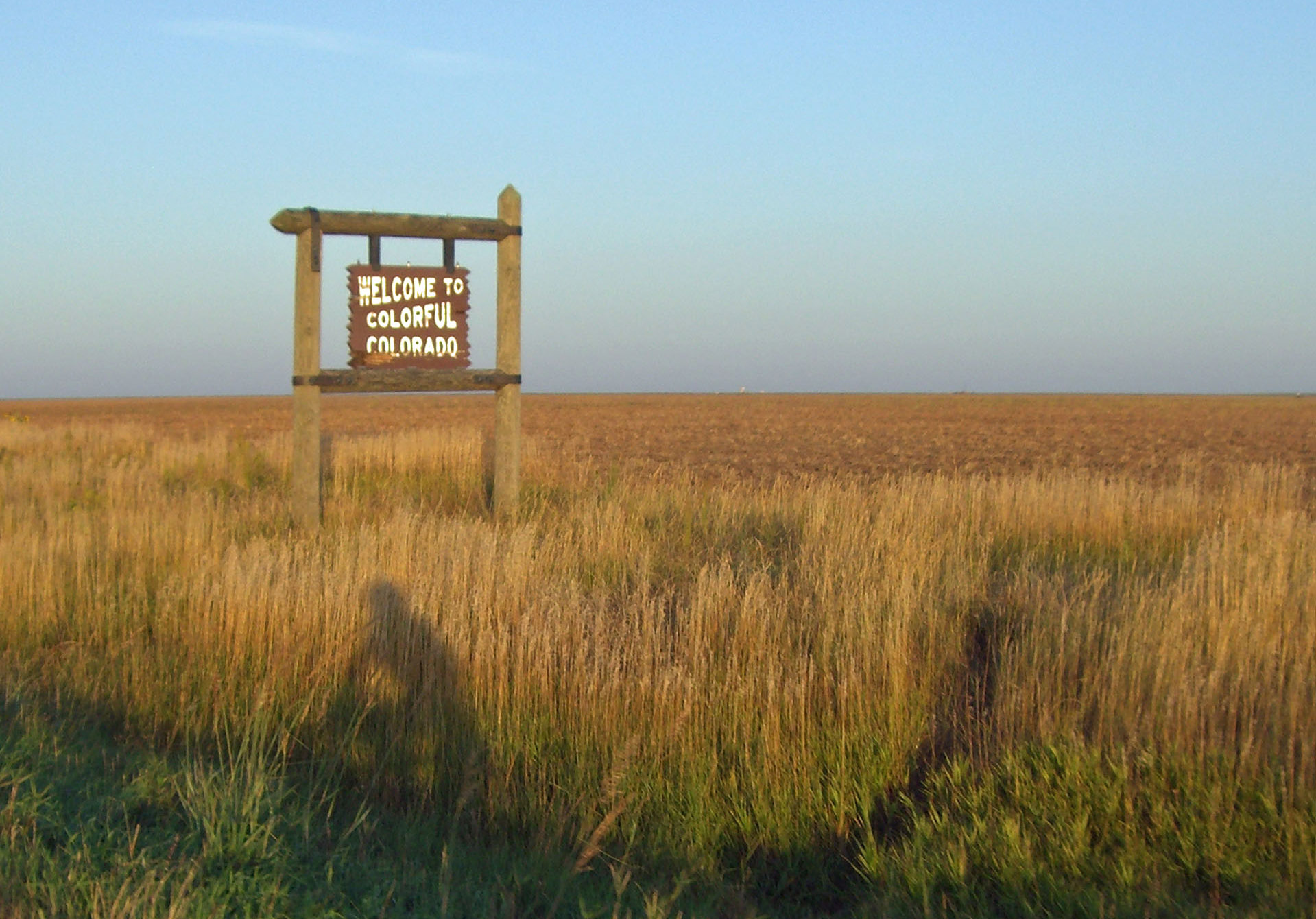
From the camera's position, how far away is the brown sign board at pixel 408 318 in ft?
29.3

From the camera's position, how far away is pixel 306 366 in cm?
873

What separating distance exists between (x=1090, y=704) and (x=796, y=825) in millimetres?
1426

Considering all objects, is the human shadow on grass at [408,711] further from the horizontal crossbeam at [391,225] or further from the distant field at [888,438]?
the distant field at [888,438]

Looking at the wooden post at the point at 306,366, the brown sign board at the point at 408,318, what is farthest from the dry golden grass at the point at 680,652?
the brown sign board at the point at 408,318

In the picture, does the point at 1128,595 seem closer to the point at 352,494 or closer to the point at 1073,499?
the point at 1073,499

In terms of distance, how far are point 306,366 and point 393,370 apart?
0.72 m

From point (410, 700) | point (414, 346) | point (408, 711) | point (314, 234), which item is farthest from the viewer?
point (414, 346)

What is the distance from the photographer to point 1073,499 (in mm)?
9484

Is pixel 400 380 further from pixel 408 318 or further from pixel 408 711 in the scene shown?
pixel 408 711

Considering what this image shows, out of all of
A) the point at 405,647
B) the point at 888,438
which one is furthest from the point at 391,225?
the point at 888,438

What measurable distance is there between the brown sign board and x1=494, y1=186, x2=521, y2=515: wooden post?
1.14ft

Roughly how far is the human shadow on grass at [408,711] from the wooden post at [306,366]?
320 cm

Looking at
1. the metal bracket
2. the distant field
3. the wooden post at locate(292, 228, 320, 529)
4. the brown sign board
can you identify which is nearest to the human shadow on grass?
the wooden post at locate(292, 228, 320, 529)

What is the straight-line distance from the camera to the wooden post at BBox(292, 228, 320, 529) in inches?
342
